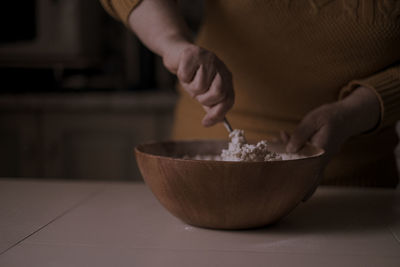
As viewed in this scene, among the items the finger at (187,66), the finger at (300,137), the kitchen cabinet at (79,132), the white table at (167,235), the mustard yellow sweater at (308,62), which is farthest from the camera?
the kitchen cabinet at (79,132)

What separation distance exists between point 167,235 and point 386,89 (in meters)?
0.49

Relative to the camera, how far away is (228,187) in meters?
0.56

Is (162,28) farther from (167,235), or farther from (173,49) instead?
(167,235)

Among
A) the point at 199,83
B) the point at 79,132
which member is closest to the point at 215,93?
the point at 199,83

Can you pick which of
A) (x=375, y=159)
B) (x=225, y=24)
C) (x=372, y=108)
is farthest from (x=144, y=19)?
(x=375, y=159)

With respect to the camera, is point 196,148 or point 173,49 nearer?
point 173,49

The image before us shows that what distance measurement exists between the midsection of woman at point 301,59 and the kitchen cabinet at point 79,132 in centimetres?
93

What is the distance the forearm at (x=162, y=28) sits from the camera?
2.24 ft

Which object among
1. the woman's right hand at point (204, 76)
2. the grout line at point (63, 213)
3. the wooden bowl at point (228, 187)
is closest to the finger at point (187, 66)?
the woman's right hand at point (204, 76)

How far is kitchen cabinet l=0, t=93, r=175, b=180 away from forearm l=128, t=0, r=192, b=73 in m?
1.15

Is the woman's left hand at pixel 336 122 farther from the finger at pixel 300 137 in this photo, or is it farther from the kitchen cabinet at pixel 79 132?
the kitchen cabinet at pixel 79 132

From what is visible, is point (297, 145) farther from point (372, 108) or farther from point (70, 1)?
point (70, 1)

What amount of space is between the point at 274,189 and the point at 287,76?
0.40 meters

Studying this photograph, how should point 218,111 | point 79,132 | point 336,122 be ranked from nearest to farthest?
point 218,111 → point 336,122 → point 79,132
